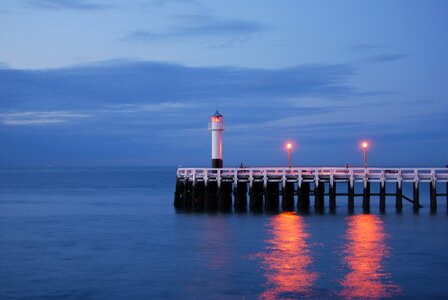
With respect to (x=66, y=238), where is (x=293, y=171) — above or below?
above

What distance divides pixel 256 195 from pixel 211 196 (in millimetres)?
2671

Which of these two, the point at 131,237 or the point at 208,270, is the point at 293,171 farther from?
the point at 208,270

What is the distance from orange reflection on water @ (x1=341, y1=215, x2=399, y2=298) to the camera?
1931 centimetres

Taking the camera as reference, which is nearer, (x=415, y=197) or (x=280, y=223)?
(x=280, y=223)

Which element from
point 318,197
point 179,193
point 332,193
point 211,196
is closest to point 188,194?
point 179,193

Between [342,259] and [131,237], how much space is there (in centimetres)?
1030

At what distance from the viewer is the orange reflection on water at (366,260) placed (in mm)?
19312

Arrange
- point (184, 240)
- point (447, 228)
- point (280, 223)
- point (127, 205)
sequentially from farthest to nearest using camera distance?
point (127, 205)
point (280, 223)
point (447, 228)
point (184, 240)

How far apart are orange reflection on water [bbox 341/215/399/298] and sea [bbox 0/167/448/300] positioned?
4cm

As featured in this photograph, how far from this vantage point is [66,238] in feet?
100

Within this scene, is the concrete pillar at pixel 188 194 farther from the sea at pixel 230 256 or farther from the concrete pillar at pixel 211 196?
the sea at pixel 230 256

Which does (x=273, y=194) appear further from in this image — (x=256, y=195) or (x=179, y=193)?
(x=179, y=193)

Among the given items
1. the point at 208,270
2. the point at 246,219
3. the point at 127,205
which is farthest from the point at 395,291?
the point at 127,205

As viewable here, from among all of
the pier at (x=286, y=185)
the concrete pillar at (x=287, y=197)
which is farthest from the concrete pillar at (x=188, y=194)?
the concrete pillar at (x=287, y=197)
